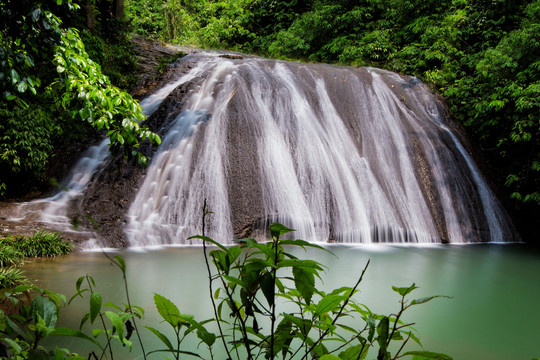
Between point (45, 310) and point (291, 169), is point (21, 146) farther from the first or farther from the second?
point (45, 310)

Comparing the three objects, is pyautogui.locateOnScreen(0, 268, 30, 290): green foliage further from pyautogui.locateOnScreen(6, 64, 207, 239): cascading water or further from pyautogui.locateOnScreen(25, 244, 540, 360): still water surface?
pyautogui.locateOnScreen(6, 64, 207, 239): cascading water

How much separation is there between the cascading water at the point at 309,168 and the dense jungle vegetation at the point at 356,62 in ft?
3.13

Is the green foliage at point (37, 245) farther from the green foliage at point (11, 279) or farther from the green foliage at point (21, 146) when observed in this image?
the green foliage at point (21, 146)

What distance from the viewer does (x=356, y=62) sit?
12.0 m

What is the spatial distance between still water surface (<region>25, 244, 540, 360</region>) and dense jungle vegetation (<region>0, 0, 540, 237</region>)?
4.68 ft

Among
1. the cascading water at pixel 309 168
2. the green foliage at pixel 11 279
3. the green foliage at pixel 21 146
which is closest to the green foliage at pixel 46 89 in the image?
the green foliage at pixel 21 146

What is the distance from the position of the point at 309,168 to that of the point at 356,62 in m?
6.79

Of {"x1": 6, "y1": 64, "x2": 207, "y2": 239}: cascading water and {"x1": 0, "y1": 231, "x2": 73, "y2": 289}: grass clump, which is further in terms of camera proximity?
{"x1": 6, "y1": 64, "x2": 207, "y2": 239}: cascading water

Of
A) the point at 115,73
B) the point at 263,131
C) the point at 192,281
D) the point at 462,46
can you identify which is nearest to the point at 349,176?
the point at 263,131

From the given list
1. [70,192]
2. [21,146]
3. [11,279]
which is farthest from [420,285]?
[21,146]

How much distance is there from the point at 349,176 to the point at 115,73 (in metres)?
5.63

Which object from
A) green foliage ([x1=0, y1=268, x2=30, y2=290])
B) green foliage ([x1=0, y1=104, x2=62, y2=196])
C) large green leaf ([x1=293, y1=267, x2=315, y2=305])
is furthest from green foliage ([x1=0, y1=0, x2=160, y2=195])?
large green leaf ([x1=293, y1=267, x2=315, y2=305])

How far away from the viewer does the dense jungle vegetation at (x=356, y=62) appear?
8.50ft

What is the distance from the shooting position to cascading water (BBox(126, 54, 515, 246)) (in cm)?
584
